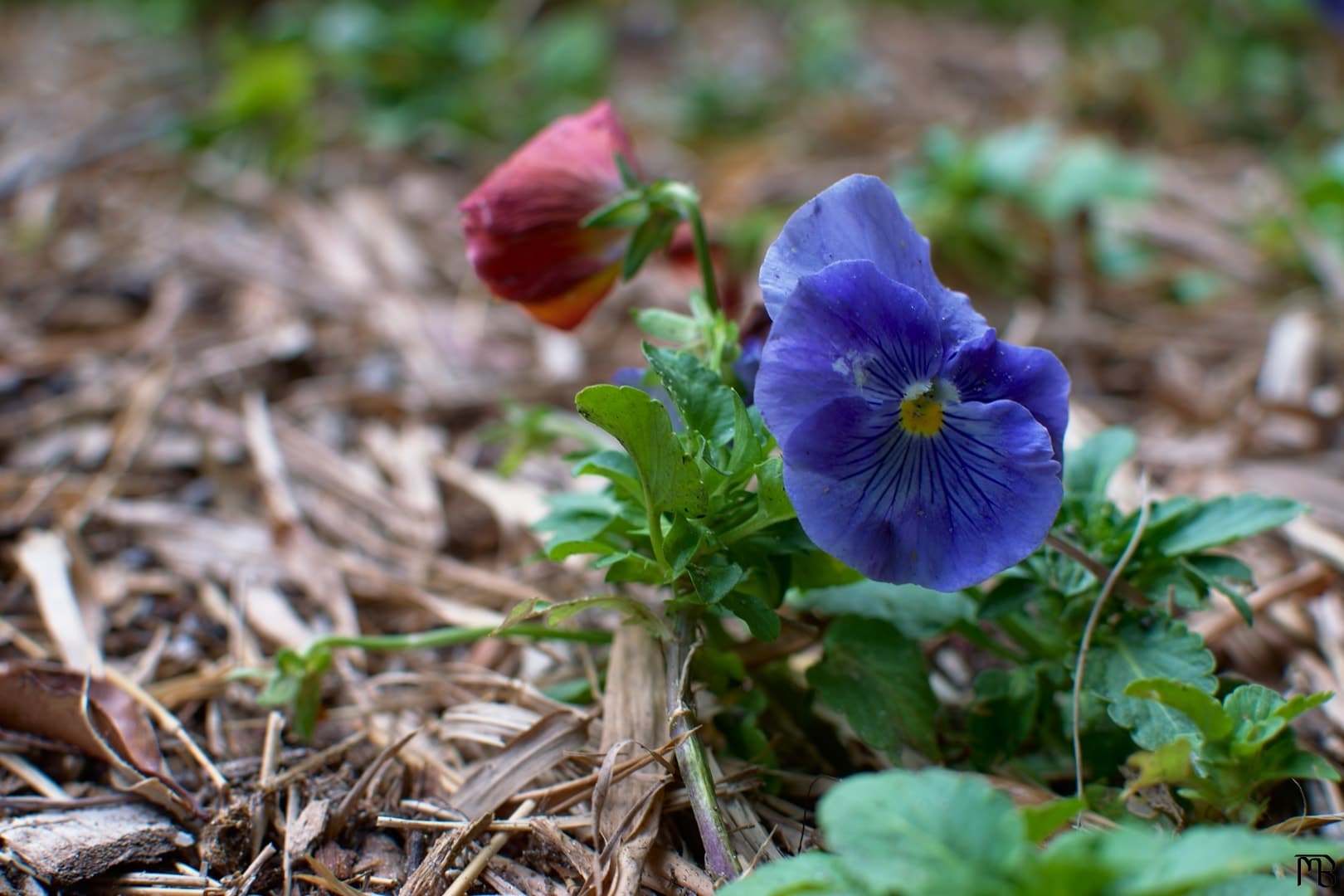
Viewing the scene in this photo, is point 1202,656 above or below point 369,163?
below

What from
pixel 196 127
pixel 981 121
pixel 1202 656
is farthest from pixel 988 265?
pixel 196 127

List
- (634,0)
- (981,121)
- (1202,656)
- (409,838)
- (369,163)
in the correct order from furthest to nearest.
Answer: (634,0)
(981,121)
(369,163)
(409,838)
(1202,656)

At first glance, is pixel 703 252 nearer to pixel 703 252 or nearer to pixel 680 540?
pixel 703 252

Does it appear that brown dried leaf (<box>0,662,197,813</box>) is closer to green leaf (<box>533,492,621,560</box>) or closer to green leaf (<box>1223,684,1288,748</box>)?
green leaf (<box>533,492,621,560</box>)

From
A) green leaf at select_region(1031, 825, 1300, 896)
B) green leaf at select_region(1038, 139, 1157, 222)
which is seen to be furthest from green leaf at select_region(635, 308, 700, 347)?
green leaf at select_region(1038, 139, 1157, 222)

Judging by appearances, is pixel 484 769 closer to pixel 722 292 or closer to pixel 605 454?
pixel 605 454

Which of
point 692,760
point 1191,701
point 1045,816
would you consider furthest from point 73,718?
point 1191,701
